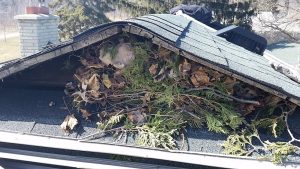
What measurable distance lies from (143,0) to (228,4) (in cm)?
619

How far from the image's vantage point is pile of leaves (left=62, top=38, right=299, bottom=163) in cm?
346

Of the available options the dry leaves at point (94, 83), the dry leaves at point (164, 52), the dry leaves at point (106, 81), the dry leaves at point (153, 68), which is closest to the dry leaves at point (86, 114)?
the dry leaves at point (94, 83)

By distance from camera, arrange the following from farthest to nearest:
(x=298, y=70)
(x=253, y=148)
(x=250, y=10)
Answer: (x=250, y=10) → (x=298, y=70) → (x=253, y=148)

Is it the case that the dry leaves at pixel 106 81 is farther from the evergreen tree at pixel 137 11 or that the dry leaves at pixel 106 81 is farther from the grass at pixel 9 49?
the grass at pixel 9 49

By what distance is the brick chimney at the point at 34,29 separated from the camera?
7535 millimetres

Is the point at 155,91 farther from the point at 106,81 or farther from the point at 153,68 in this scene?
the point at 106,81

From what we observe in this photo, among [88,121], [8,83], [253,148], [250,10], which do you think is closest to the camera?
[253,148]

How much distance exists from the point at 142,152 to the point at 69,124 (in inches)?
37.4

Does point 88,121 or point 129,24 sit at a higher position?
point 129,24

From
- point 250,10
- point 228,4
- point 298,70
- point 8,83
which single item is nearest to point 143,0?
point 228,4

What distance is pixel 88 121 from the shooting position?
3846 millimetres

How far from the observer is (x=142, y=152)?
11.0ft

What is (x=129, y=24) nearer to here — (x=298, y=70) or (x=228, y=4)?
(x=298, y=70)

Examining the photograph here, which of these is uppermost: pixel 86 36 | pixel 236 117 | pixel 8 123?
pixel 86 36
